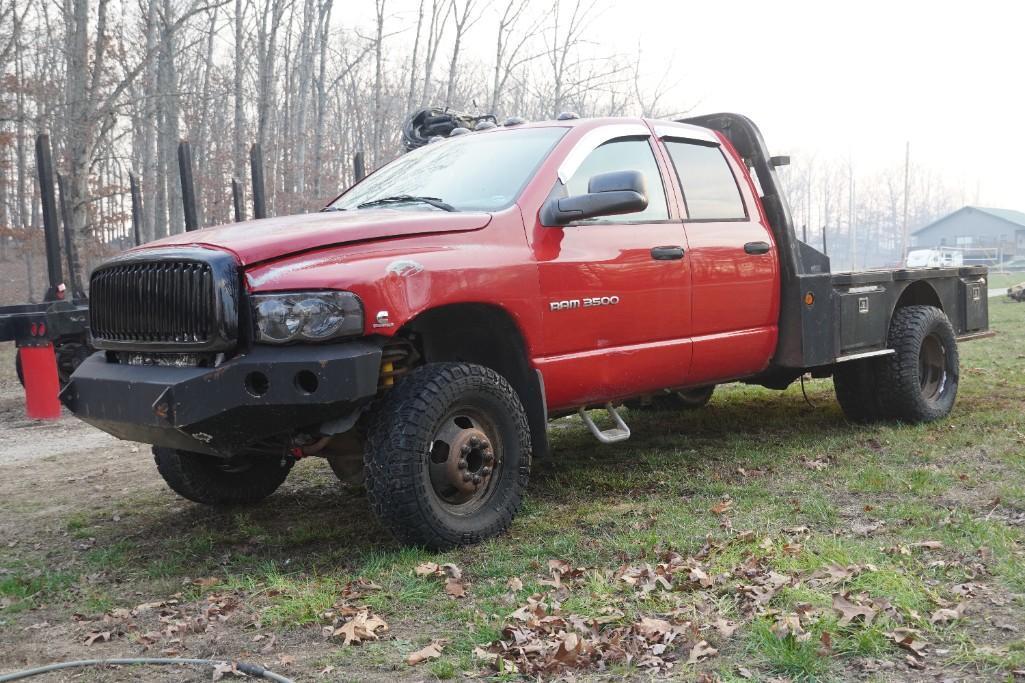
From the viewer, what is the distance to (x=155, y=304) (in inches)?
163

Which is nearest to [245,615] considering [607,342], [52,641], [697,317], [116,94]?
[52,641]

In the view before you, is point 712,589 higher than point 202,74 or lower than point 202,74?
lower

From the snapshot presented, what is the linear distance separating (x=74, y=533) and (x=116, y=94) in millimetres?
14954

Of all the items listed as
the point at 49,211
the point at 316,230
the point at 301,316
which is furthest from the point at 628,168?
the point at 49,211

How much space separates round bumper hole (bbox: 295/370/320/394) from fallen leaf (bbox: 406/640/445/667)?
1.16 metres

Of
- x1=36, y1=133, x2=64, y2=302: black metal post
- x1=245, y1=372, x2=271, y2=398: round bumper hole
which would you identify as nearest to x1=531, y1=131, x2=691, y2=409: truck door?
x1=245, y1=372, x2=271, y2=398: round bumper hole

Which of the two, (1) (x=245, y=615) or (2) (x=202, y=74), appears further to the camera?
(2) (x=202, y=74)

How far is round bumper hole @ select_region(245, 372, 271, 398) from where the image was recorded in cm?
388

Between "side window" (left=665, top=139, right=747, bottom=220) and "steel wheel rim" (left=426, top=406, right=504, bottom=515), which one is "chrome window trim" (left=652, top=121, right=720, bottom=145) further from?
"steel wheel rim" (left=426, top=406, right=504, bottom=515)

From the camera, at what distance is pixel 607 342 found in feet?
16.8

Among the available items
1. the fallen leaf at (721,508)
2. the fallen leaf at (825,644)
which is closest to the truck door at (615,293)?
the fallen leaf at (721,508)

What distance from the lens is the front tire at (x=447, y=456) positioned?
4137 millimetres

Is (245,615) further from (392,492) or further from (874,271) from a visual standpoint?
(874,271)

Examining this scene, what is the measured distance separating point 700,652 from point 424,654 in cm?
89
